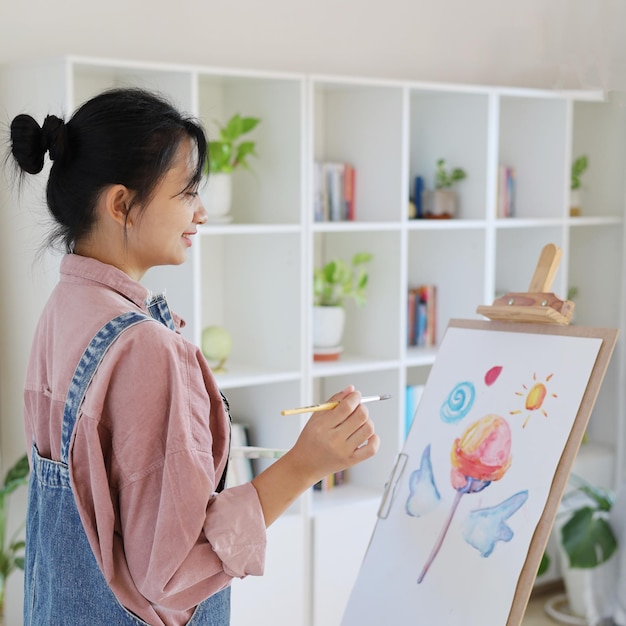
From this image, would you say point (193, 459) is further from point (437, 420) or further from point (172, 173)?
point (437, 420)

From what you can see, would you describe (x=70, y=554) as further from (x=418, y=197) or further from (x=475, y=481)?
(x=418, y=197)

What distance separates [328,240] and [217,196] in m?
0.65

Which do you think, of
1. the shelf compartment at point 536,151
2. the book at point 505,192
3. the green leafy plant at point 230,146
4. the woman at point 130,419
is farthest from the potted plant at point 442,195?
the woman at point 130,419

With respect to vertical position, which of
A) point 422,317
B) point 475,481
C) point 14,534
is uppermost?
point 422,317

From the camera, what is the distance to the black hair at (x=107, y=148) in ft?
4.05

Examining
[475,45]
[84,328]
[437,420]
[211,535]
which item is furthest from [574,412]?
[475,45]

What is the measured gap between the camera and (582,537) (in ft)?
10.4

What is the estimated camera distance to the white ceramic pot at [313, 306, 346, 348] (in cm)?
306

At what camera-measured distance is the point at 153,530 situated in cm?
116

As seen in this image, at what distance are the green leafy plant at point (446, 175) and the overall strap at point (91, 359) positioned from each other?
225 centimetres

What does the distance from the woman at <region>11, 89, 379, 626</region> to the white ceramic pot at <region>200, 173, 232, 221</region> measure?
4.62ft

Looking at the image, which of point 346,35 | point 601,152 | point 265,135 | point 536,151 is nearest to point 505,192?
point 536,151

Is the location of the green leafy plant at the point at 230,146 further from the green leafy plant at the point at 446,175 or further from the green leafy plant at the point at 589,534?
the green leafy plant at the point at 589,534

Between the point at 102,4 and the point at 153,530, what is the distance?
205cm
